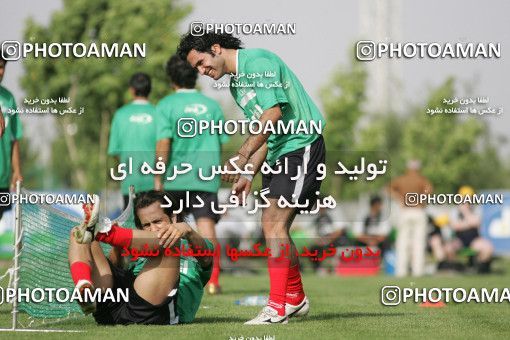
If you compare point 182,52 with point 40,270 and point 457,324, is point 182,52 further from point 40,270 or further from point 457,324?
point 457,324

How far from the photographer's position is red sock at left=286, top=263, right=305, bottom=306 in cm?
845

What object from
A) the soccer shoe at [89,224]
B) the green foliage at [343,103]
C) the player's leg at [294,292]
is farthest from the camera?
the green foliage at [343,103]

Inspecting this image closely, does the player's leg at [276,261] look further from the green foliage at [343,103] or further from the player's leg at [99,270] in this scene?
the green foliage at [343,103]

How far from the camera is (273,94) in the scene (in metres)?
7.92

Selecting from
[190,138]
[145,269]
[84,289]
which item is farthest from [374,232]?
[84,289]

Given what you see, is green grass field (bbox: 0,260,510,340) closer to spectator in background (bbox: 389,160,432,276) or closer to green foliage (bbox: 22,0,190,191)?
spectator in background (bbox: 389,160,432,276)

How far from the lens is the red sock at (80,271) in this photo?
7191mm

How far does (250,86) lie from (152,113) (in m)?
4.79

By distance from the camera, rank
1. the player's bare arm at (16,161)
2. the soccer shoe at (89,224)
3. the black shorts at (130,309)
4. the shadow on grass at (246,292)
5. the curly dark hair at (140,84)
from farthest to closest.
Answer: the curly dark hair at (140,84)
the shadow on grass at (246,292)
the player's bare arm at (16,161)
the black shorts at (130,309)
the soccer shoe at (89,224)

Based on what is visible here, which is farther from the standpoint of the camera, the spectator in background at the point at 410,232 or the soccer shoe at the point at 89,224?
the spectator in background at the point at 410,232

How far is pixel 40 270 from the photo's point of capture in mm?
7867

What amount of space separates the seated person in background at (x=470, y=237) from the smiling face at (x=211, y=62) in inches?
596

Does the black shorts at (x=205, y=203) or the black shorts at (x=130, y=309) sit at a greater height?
the black shorts at (x=205, y=203)

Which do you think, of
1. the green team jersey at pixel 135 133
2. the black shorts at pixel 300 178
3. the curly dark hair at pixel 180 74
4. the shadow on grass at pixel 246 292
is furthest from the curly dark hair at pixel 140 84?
the black shorts at pixel 300 178
